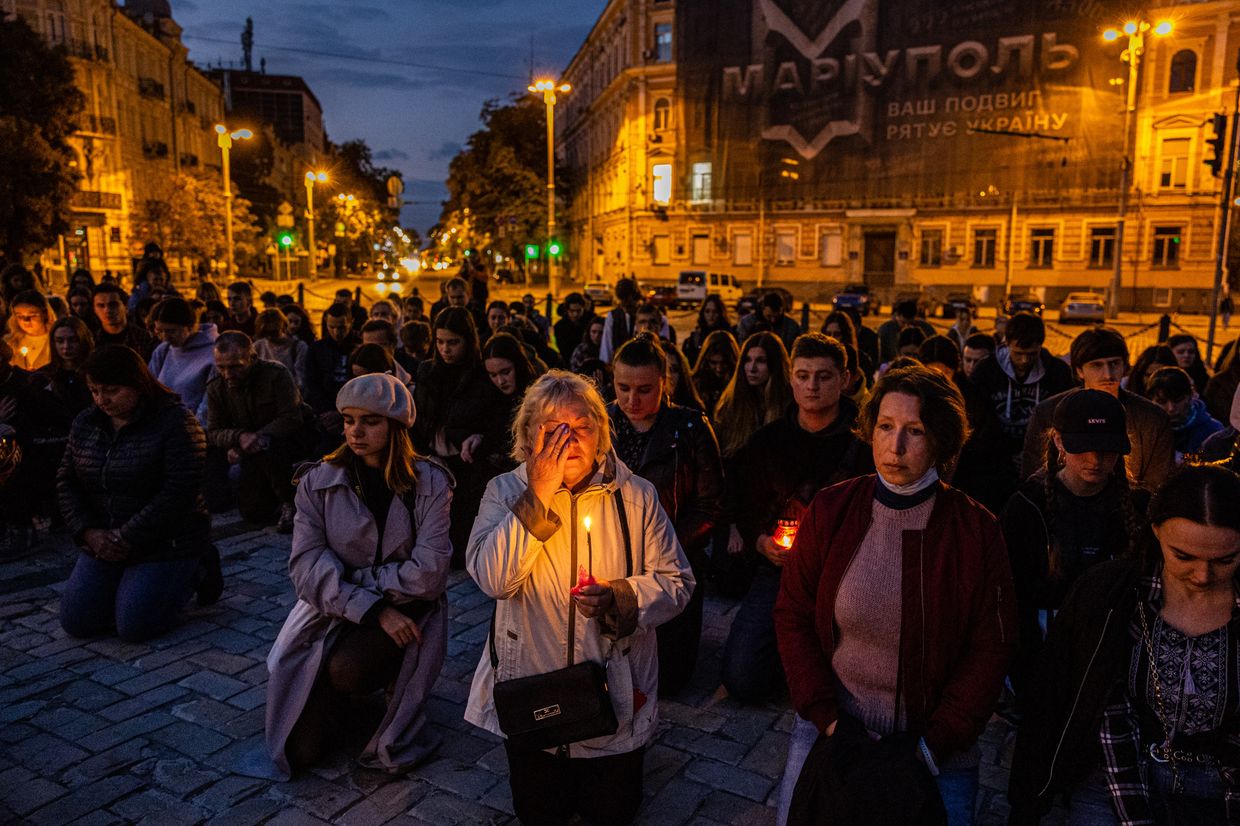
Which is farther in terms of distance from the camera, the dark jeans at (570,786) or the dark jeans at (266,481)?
the dark jeans at (266,481)

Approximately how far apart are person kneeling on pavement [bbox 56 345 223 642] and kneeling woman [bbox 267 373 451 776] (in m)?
1.81

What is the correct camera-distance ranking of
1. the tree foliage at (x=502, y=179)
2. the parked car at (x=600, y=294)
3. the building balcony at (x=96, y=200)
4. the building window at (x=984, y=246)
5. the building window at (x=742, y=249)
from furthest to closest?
the tree foliage at (x=502, y=179) → the building window at (x=742, y=249) → the building window at (x=984, y=246) → the building balcony at (x=96, y=200) → the parked car at (x=600, y=294)

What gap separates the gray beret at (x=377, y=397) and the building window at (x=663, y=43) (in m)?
55.9

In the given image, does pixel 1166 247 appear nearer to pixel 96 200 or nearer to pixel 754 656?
pixel 754 656

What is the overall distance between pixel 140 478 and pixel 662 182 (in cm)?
5275

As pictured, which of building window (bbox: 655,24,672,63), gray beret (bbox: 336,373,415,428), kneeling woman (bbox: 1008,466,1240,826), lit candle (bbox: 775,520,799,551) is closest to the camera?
kneeling woman (bbox: 1008,466,1240,826)

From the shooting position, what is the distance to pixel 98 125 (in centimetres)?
4681

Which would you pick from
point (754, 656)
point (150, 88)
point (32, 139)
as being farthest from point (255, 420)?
point (150, 88)

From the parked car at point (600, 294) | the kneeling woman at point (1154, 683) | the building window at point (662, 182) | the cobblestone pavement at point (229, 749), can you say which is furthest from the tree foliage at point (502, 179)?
the kneeling woman at point (1154, 683)

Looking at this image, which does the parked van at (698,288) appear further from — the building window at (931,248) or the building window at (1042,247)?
the building window at (1042,247)

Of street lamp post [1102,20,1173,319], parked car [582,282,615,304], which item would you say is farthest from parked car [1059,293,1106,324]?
parked car [582,282,615,304]

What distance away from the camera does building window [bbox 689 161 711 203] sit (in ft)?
168

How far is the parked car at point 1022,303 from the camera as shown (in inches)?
1359

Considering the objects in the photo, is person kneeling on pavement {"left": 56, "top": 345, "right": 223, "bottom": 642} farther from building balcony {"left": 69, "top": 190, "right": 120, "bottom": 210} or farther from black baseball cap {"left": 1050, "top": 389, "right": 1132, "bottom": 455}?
building balcony {"left": 69, "top": 190, "right": 120, "bottom": 210}
